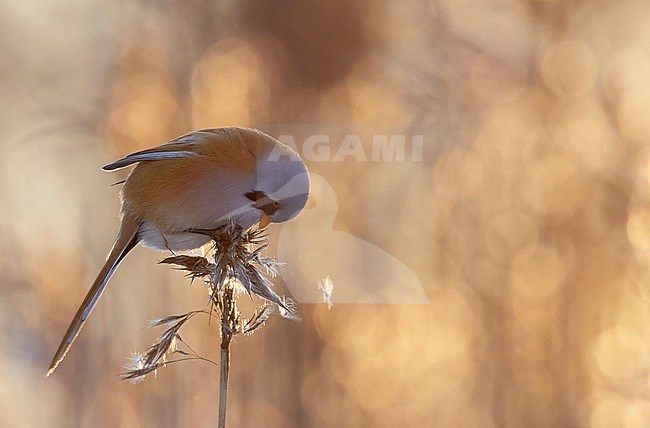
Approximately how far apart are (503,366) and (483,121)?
374 millimetres

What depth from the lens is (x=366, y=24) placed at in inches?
38.2

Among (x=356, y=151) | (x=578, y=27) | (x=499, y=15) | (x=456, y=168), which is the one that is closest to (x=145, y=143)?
(x=356, y=151)

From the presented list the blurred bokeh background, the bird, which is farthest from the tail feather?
the blurred bokeh background

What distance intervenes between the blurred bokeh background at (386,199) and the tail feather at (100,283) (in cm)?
34

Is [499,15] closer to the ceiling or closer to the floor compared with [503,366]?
closer to the ceiling

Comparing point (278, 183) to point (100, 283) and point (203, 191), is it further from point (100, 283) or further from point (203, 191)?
point (100, 283)

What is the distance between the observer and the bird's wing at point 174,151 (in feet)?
1.89

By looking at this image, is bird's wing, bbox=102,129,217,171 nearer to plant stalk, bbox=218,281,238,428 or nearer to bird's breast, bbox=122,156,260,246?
bird's breast, bbox=122,156,260,246

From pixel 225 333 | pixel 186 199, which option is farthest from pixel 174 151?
pixel 225 333

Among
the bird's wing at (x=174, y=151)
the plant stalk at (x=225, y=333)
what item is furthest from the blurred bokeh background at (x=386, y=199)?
the plant stalk at (x=225, y=333)

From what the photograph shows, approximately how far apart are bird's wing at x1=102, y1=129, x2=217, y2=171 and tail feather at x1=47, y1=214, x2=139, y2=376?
0.16 ft

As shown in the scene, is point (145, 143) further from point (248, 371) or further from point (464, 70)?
point (464, 70)

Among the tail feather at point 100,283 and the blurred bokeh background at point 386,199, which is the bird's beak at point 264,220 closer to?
the tail feather at point 100,283

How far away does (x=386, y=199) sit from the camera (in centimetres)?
92
